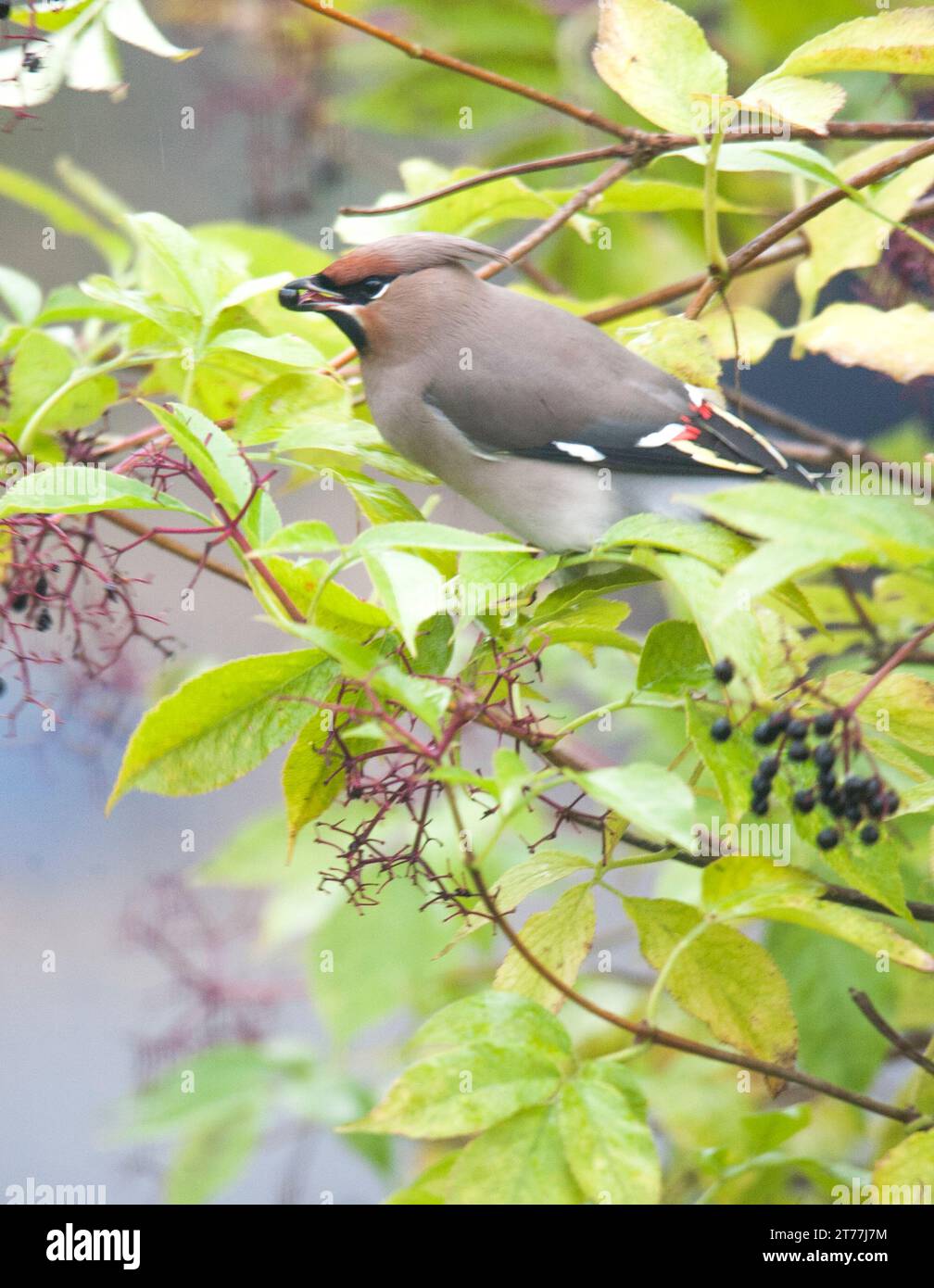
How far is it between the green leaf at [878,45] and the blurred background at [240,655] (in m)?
0.41

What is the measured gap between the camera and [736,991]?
0.84 metres

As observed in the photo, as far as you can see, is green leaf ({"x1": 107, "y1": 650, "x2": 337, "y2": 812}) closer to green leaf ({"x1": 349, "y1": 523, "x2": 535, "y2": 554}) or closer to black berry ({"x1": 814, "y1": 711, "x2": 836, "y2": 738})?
green leaf ({"x1": 349, "y1": 523, "x2": 535, "y2": 554})

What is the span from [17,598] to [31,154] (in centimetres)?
235

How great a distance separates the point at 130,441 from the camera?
45.3 inches

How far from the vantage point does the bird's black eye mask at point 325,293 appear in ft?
3.74

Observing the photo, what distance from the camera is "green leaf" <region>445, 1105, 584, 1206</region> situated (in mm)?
698

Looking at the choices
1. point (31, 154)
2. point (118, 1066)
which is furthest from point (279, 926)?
point (31, 154)

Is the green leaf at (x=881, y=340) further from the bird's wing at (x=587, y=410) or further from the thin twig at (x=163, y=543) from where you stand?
the thin twig at (x=163, y=543)

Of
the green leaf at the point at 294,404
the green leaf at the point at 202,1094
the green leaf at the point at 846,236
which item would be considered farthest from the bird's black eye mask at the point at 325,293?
the green leaf at the point at 202,1094

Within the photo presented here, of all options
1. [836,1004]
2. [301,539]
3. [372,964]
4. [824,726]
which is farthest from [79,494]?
[372,964]

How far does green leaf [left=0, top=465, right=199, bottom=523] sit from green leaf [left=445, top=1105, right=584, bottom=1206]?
354 millimetres

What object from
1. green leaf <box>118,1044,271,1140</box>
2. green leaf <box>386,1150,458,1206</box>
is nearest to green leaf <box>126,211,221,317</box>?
green leaf <box>386,1150,458,1206</box>

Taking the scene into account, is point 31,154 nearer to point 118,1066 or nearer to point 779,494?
point 118,1066

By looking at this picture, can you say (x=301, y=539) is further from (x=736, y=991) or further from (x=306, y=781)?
(x=736, y=991)
